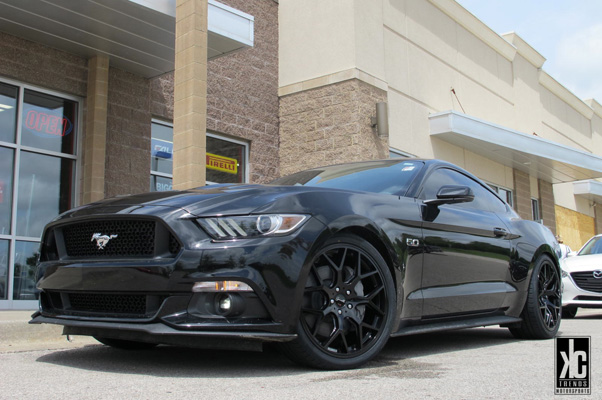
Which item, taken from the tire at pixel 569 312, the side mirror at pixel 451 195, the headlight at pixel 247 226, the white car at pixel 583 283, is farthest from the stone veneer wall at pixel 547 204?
the headlight at pixel 247 226

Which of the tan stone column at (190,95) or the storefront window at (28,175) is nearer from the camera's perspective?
the tan stone column at (190,95)

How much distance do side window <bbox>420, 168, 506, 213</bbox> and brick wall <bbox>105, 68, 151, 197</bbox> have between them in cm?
639

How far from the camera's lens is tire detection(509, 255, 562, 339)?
5246 mm

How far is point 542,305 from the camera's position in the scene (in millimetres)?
5391

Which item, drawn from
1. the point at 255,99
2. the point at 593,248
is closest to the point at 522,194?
the point at 593,248

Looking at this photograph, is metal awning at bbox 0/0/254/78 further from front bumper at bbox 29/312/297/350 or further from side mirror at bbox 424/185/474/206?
front bumper at bbox 29/312/297/350

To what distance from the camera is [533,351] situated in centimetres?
445

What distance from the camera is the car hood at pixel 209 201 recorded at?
3.33m

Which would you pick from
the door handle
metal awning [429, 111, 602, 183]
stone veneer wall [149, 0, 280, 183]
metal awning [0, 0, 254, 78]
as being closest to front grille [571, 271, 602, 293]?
the door handle

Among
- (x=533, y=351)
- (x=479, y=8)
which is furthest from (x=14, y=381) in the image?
(x=479, y=8)

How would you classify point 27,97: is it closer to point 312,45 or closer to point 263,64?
point 263,64

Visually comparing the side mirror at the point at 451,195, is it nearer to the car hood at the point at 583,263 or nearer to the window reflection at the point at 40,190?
the car hood at the point at 583,263

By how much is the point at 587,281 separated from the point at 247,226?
701cm

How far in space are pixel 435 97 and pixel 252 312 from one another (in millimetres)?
13930
